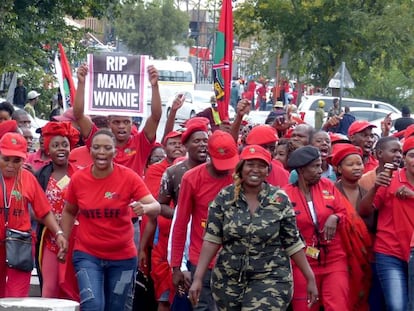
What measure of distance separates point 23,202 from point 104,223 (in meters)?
Result: 0.86

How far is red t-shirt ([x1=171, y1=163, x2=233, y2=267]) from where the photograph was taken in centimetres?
937

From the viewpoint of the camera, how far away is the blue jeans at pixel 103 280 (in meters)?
9.18

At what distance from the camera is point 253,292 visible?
27.1 ft

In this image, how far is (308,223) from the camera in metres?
9.48

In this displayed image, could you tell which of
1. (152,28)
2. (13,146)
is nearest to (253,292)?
(13,146)

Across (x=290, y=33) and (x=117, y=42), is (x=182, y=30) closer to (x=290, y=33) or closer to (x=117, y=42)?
(x=117, y=42)

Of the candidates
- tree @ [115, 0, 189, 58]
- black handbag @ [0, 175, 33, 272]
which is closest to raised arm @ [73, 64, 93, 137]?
black handbag @ [0, 175, 33, 272]

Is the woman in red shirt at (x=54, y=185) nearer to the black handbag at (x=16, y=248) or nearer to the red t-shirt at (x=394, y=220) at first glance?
the black handbag at (x=16, y=248)

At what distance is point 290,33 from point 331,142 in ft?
92.5

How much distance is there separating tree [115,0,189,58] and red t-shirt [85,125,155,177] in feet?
212

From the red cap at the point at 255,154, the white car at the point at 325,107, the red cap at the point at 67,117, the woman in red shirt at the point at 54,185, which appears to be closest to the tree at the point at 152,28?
the white car at the point at 325,107

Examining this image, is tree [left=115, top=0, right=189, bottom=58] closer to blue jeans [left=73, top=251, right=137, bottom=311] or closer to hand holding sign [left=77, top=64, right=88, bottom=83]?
hand holding sign [left=77, top=64, right=88, bottom=83]

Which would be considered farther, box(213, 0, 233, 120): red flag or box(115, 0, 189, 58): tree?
box(115, 0, 189, 58): tree

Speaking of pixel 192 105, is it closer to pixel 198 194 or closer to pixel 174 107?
pixel 174 107
